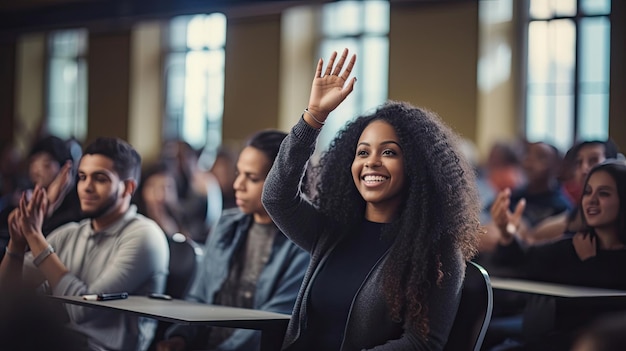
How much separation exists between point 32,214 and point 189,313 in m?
1.01

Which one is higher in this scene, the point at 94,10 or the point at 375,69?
the point at 94,10

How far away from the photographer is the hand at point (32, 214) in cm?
352

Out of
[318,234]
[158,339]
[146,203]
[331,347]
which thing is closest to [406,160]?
[318,234]

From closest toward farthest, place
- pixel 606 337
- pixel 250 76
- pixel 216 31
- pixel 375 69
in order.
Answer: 1. pixel 606 337
2. pixel 375 69
3. pixel 250 76
4. pixel 216 31

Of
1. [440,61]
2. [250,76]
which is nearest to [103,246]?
[440,61]

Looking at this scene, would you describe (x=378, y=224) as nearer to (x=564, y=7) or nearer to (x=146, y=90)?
(x=564, y=7)

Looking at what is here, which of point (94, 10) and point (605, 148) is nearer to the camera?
point (605, 148)

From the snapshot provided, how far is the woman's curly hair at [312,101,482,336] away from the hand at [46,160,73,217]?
4.14 ft

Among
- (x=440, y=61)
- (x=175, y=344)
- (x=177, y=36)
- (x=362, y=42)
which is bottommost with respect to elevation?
(x=175, y=344)

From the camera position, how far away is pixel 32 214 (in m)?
3.55

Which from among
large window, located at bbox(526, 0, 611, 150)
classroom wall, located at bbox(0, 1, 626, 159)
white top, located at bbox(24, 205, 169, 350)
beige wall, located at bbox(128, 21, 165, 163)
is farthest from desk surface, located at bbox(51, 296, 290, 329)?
beige wall, located at bbox(128, 21, 165, 163)

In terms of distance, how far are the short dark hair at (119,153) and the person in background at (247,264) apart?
41 cm

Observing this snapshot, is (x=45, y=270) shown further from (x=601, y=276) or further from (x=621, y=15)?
(x=621, y=15)

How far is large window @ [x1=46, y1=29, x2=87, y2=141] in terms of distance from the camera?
40.8 ft
